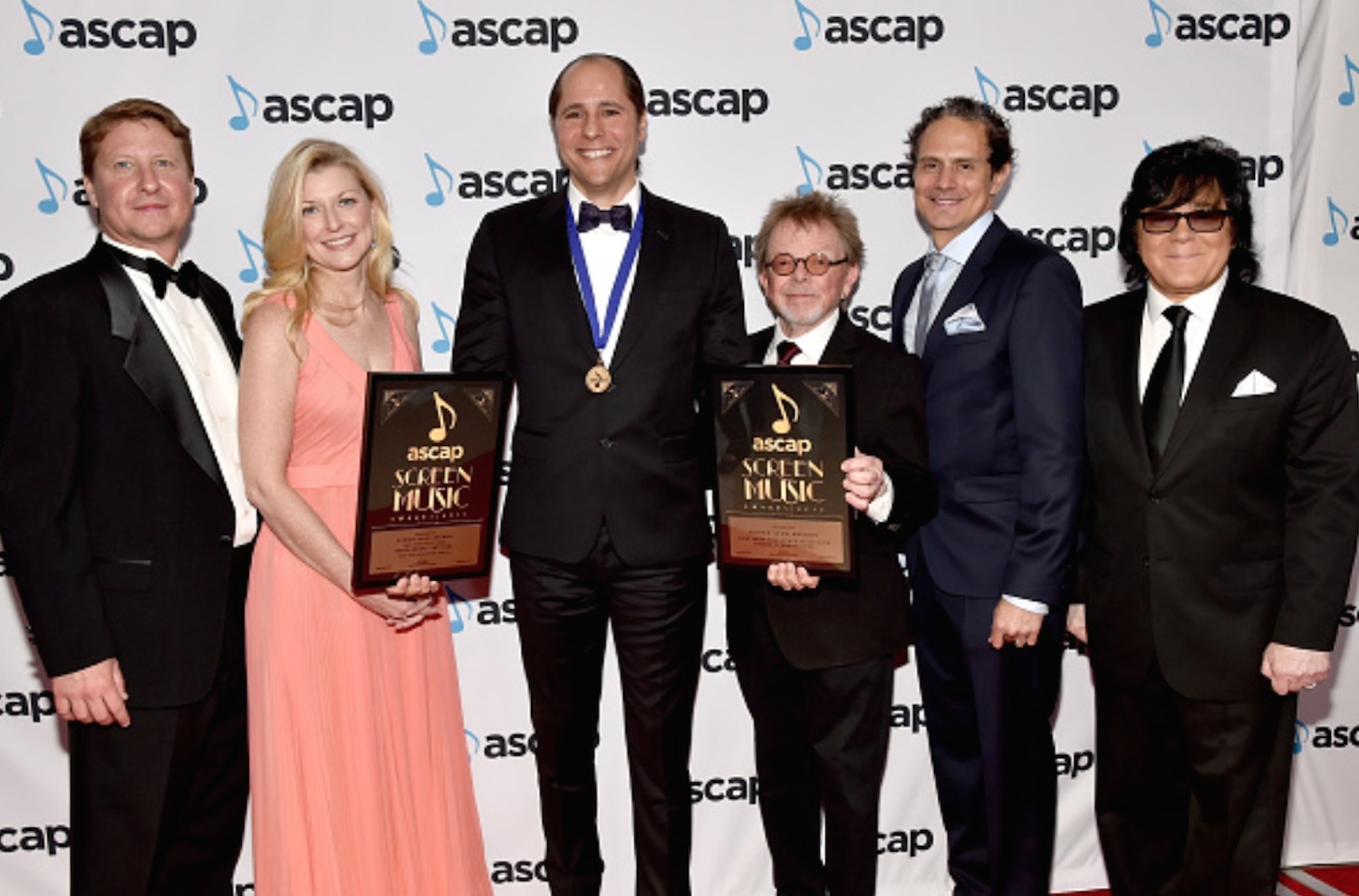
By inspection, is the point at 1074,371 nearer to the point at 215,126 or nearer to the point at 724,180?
the point at 724,180

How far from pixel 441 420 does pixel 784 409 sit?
0.82m

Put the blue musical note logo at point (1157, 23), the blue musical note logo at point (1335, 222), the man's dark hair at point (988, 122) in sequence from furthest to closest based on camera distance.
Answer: the blue musical note logo at point (1335, 222)
the blue musical note logo at point (1157, 23)
the man's dark hair at point (988, 122)

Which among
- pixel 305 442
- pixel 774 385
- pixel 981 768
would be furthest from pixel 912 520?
pixel 305 442

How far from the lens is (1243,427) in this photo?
279 centimetres

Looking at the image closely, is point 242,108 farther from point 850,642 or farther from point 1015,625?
point 1015,625

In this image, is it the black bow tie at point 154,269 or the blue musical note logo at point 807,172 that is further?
the blue musical note logo at point 807,172

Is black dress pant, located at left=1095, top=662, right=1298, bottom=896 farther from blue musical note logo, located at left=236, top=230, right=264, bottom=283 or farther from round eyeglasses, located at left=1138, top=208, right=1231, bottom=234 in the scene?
blue musical note logo, located at left=236, top=230, right=264, bottom=283

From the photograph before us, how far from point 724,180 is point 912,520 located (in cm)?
155

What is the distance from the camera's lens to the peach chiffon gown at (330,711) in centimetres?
282

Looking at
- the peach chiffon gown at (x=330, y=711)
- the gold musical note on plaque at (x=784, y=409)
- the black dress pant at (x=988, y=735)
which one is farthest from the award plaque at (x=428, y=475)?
the black dress pant at (x=988, y=735)

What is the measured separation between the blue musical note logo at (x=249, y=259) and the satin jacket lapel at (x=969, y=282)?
2188 mm

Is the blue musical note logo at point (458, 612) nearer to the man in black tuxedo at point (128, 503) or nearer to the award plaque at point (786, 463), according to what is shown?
the man in black tuxedo at point (128, 503)

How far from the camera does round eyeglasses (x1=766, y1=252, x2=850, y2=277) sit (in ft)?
10.1

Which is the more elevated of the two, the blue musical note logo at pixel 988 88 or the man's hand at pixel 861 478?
the blue musical note logo at pixel 988 88
